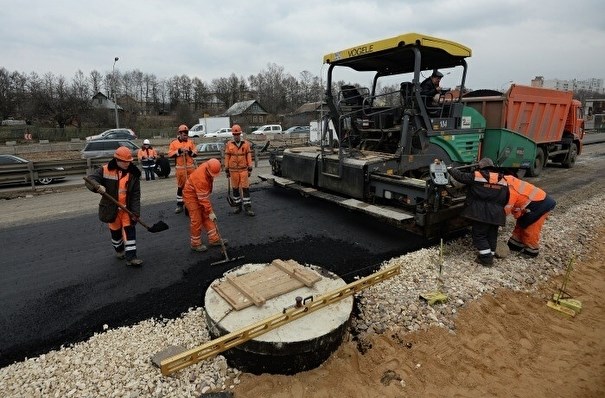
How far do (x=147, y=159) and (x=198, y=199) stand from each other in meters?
6.78

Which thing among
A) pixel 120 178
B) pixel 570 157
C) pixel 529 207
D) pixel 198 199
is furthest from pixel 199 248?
pixel 570 157

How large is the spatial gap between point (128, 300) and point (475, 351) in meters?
3.32

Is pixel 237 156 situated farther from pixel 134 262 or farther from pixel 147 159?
pixel 147 159

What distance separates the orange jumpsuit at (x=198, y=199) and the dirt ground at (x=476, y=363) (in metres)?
2.52

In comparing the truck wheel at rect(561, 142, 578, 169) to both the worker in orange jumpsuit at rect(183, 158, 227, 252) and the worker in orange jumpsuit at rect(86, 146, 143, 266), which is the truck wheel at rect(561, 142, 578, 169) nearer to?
the worker in orange jumpsuit at rect(183, 158, 227, 252)

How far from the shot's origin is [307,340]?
2.92 metres

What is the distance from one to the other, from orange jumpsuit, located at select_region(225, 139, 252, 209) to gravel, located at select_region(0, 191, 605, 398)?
311 centimetres

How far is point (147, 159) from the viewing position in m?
10.9

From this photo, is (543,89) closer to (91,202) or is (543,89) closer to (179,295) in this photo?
(179,295)

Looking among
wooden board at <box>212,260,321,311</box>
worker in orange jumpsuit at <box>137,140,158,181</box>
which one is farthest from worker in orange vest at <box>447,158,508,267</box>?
worker in orange jumpsuit at <box>137,140,158,181</box>

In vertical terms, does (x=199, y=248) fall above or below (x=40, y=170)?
below

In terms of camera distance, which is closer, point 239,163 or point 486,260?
point 486,260

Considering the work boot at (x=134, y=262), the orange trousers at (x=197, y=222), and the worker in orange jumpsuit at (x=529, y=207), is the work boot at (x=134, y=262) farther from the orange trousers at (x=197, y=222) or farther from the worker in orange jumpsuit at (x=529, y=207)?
the worker in orange jumpsuit at (x=529, y=207)

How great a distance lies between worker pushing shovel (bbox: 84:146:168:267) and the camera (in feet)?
14.7
